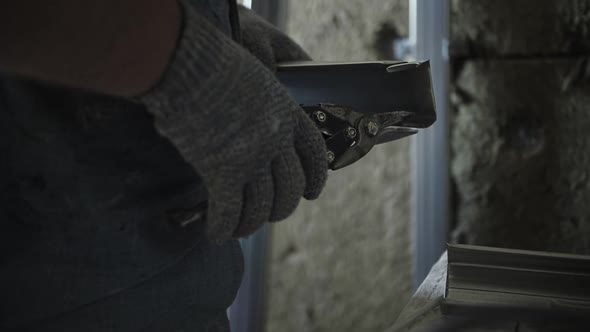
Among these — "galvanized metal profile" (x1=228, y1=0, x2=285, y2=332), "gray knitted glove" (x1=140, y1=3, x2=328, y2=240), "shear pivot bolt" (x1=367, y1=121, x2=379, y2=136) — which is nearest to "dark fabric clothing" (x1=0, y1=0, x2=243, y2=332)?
"gray knitted glove" (x1=140, y1=3, x2=328, y2=240)

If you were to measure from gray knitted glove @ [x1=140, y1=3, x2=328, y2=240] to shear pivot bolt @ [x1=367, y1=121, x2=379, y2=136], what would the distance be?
0.17 meters

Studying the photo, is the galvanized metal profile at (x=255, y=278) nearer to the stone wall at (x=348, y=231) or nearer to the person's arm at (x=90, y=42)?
the stone wall at (x=348, y=231)

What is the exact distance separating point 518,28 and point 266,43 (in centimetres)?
79

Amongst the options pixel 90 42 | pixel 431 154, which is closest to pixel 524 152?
pixel 431 154

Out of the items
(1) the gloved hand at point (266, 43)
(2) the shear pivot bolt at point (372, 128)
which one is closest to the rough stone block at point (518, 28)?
(1) the gloved hand at point (266, 43)

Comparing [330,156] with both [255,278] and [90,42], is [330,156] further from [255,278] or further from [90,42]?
[255,278]

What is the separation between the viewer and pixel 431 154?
1533 millimetres

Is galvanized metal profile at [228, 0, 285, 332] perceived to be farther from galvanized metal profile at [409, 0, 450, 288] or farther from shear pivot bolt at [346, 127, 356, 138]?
shear pivot bolt at [346, 127, 356, 138]

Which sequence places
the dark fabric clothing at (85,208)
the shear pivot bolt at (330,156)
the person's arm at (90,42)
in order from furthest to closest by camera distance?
1. the shear pivot bolt at (330,156)
2. the dark fabric clothing at (85,208)
3. the person's arm at (90,42)

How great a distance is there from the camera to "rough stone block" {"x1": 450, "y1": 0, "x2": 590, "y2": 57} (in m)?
1.44

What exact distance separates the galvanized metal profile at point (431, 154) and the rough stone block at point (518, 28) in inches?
1.8

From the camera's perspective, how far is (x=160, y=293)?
81 cm

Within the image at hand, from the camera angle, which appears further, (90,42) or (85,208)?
(85,208)

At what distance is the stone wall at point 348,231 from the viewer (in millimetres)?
1583
